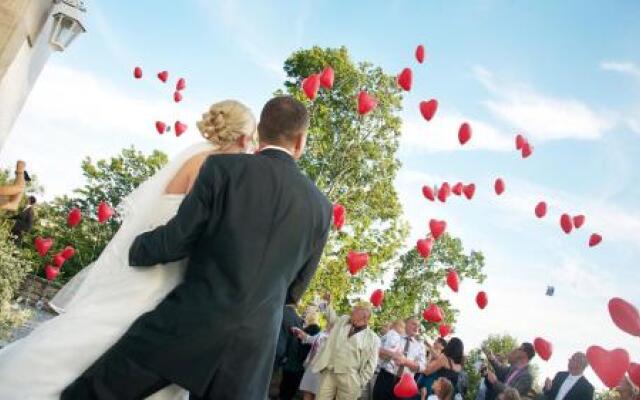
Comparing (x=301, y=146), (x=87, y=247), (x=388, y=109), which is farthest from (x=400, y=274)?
(x=301, y=146)

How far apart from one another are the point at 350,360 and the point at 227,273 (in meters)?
6.62

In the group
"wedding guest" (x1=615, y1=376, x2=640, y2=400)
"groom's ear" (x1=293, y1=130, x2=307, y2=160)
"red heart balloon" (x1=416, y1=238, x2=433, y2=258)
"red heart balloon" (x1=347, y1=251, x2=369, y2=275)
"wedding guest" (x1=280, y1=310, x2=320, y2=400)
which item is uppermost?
"red heart balloon" (x1=416, y1=238, x2=433, y2=258)

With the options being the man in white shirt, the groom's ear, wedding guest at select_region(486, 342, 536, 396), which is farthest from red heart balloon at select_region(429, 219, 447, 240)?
the groom's ear

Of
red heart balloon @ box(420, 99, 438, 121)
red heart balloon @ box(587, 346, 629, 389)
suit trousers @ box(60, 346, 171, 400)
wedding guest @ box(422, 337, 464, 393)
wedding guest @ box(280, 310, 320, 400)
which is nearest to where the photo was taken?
suit trousers @ box(60, 346, 171, 400)

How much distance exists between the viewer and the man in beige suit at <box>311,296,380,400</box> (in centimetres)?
839

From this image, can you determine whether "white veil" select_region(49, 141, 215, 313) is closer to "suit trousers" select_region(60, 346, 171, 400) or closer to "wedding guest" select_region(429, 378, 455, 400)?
"suit trousers" select_region(60, 346, 171, 400)

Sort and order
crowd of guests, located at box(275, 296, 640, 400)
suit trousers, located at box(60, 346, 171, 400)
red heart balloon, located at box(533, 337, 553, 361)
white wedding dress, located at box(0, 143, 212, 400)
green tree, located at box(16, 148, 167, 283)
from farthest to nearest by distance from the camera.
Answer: green tree, located at box(16, 148, 167, 283) → red heart balloon, located at box(533, 337, 553, 361) → crowd of guests, located at box(275, 296, 640, 400) → white wedding dress, located at box(0, 143, 212, 400) → suit trousers, located at box(60, 346, 171, 400)

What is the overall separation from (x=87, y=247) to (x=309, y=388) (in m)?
29.9

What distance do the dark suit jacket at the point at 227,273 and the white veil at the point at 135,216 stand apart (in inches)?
7.9

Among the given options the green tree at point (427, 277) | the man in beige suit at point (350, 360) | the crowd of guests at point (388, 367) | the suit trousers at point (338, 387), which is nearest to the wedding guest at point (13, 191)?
the crowd of guests at point (388, 367)

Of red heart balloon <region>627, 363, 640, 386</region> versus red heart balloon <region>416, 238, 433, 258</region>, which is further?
red heart balloon <region>416, 238, 433, 258</region>

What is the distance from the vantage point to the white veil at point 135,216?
2479 millimetres

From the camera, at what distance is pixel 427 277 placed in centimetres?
3438

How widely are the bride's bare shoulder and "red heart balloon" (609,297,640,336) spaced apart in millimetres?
5107
